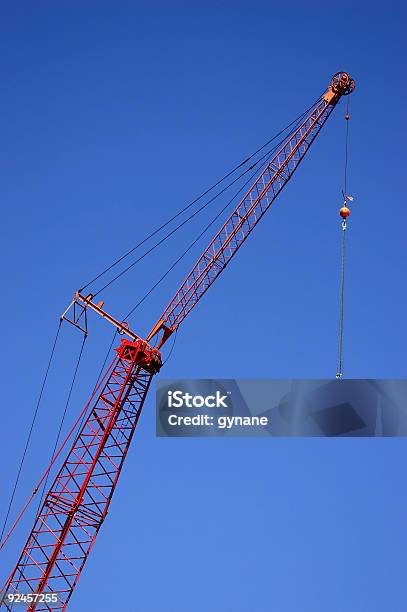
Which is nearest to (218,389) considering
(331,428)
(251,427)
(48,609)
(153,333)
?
(251,427)

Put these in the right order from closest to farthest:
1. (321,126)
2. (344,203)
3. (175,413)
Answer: (175,413) < (344,203) < (321,126)

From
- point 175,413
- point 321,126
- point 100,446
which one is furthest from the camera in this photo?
point 321,126

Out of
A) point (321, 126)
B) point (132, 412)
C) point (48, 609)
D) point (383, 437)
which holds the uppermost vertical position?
point (321, 126)

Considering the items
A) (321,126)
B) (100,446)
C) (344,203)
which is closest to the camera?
(344,203)

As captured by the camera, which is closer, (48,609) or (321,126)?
(48,609)

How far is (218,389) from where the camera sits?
76.8 m

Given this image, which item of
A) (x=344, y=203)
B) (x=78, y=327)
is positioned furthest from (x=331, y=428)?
(x=78, y=327)

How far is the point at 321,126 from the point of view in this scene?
10094 centimetres

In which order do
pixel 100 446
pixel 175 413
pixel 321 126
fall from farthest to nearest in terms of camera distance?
pixel 321 126 → pixel 100 446 → pixel 175 413

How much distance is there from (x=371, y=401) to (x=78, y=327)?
2704 cm

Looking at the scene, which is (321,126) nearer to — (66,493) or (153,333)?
(153,333)

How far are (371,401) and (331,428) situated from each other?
3.25 metres

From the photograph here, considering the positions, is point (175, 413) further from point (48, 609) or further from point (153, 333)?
point (48, 609)

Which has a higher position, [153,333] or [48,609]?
[153,333]
